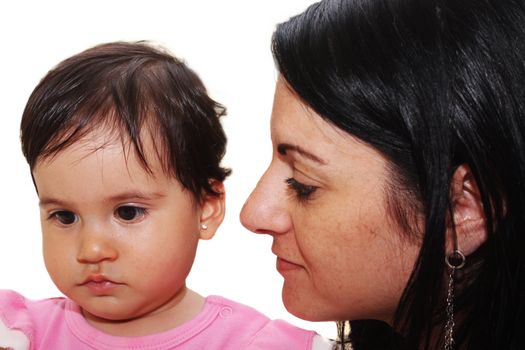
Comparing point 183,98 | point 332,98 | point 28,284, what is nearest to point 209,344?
point 183,98

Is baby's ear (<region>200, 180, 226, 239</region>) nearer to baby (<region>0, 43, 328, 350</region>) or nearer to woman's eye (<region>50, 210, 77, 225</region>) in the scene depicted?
baby (<region>0, 43, 328, 350</region>)

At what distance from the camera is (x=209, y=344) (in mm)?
1510

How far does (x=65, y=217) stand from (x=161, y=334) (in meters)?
0.29

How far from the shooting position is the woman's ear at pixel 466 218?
121cm

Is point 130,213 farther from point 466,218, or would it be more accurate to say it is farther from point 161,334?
point 466,218

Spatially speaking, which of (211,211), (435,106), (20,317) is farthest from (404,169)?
(20,317)

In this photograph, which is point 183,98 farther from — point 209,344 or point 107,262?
point 209,344

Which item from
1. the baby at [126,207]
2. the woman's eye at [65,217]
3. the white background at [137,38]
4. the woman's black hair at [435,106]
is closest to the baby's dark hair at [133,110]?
the baby at [126,207]

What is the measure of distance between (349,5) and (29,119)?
25.1 inches

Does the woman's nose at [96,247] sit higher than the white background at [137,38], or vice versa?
the white background at [137,38]

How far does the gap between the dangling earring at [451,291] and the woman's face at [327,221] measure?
61 mm

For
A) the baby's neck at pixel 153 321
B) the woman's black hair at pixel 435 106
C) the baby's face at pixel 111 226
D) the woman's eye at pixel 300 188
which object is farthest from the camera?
the baby's neck at pixel 153 321

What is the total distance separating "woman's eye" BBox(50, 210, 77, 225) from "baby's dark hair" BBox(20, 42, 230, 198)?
0.34 feet

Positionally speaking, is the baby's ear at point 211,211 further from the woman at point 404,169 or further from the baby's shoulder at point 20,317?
the baby's shoulder at point 20,317
